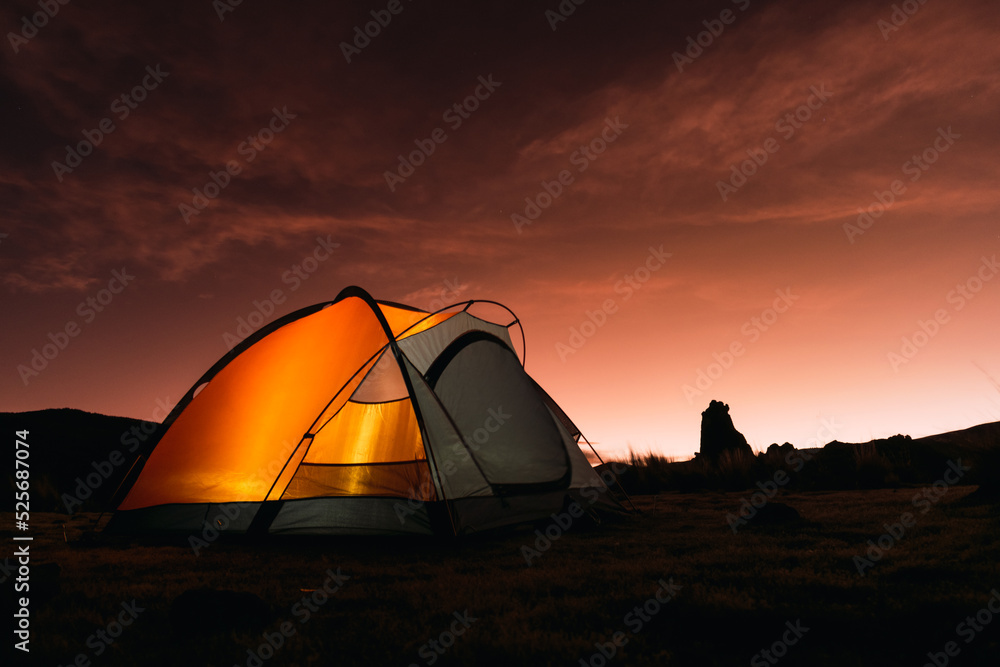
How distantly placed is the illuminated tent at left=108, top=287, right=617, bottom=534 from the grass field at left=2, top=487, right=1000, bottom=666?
0.40 m

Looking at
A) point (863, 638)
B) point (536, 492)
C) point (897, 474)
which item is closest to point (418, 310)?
point (536, 492)

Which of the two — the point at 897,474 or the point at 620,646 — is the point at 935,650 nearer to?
the point at 620,646

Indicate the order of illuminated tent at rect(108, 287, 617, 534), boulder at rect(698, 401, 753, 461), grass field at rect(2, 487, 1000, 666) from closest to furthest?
grass field at rect(2, 487, 1000, 666), illuminated tent at rect(108, 287, 617, 534), boulder at rect(698, 401, 753, 461)

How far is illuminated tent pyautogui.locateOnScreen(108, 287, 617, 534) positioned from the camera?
19.9ft

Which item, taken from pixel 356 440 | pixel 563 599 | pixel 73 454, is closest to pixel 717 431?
pixel 356 440

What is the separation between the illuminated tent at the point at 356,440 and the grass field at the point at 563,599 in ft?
1.30

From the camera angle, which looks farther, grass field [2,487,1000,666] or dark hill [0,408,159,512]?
dark hill [0,408,159,512]

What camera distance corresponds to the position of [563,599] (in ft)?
11.5

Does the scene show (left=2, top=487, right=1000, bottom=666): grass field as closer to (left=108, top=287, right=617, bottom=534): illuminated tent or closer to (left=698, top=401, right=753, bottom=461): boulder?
(left=108, top=287, right=617, bottom=534): illuminated tent

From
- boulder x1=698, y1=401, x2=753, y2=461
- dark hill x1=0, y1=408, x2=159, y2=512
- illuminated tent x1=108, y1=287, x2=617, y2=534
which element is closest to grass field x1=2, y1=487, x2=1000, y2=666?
illuminated tent x1=108, y1=287, x2=617, y2=534

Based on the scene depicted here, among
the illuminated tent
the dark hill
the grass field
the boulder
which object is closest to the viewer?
the grass field

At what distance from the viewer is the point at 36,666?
267cm

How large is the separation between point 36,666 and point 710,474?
12660 mm

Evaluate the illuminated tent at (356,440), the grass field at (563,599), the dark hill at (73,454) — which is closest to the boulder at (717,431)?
the illuminated tent at (356,440)
